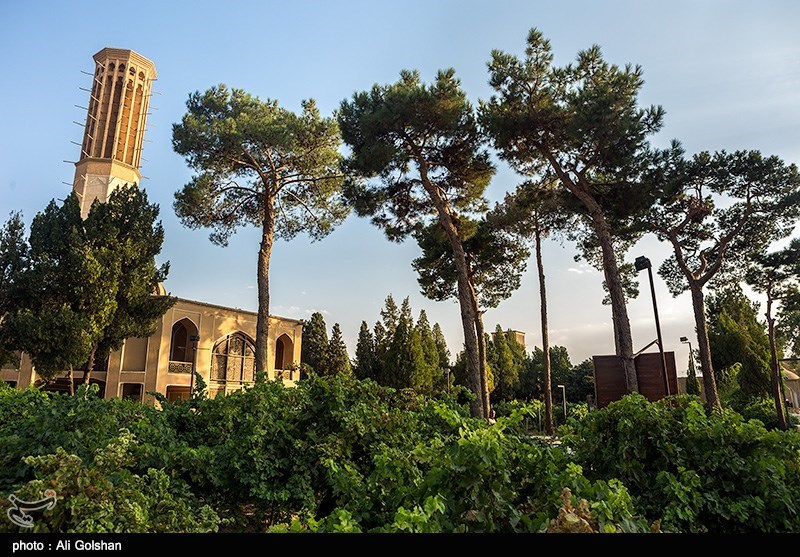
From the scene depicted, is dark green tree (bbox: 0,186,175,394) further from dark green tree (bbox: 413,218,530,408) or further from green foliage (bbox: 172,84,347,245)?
dark green tree (bbox: 413,218,530,408)

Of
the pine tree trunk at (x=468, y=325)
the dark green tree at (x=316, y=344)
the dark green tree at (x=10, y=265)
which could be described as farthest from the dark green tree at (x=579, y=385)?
the dark green tree at (x=10, y=265)

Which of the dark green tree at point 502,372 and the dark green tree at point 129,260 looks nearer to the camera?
the dark green tree at point 129,260

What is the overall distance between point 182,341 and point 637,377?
67.5 feet

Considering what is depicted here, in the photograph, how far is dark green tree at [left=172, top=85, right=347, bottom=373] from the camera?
1697 centimetres

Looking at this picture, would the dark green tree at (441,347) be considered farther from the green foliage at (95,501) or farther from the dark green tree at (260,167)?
the green foliage at (95,501)

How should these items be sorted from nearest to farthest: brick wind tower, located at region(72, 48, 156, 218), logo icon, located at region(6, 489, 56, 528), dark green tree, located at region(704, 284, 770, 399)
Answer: logo icon, located at region(6, 489, 56, 528) → dark green tree, located at region(704, 284, 770, 399) → brick wind tower, located at region(72, 48, 156, 218)

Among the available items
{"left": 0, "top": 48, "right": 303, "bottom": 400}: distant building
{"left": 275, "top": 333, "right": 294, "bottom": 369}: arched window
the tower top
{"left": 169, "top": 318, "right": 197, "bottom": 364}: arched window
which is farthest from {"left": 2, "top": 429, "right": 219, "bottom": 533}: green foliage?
the tower top

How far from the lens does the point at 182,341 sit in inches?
930

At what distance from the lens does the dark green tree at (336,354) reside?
34094mm

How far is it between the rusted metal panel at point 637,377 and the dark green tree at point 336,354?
81.0ft

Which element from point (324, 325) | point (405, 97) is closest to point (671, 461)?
point (405, 97)

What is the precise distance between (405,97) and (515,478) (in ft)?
44.9

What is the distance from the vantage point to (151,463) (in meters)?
3.76

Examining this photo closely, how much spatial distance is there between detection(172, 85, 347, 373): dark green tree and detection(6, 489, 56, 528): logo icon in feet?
46.9
